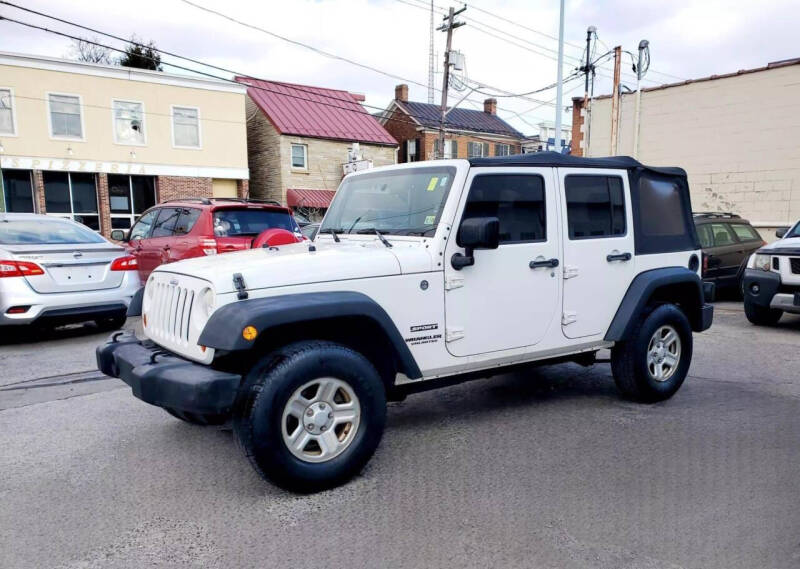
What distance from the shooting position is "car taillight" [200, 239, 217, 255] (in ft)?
26.0

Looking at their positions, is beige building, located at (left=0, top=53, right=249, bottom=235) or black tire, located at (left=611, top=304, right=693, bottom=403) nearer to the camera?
black tire, located at (left=611, top=304, right=693, bottom=403)

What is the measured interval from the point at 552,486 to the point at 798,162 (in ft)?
53.7

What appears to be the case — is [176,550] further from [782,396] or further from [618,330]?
[782,396]

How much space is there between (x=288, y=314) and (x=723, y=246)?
10.6m

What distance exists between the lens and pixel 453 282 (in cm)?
391

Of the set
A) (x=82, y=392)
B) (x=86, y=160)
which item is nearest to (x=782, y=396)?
(x=82, y=392)

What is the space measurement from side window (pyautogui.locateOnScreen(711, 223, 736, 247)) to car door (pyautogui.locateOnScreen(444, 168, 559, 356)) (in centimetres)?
842

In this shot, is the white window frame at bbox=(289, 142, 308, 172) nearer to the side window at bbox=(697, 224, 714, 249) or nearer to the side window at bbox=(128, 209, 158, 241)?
the side window at bbox=(128, 209, 158, 241)

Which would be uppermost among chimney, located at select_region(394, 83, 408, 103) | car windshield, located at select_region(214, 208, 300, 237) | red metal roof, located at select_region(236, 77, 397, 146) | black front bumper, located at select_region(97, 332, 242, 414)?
chimney, located at select_region(394, 83, 408, 103)

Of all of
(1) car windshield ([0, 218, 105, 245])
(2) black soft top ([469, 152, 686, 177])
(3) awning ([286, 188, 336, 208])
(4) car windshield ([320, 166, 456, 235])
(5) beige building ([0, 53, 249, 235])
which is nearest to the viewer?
(4) car windshield ([320, 166, 456, 235])

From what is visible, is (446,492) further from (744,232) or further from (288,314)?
(744,232)

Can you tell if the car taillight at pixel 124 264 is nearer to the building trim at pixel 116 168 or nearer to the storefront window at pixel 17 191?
the building trim at pixel 116 168

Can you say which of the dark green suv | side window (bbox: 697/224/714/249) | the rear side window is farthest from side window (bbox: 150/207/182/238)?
the rear side window

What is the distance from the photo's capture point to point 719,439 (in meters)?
4.27
